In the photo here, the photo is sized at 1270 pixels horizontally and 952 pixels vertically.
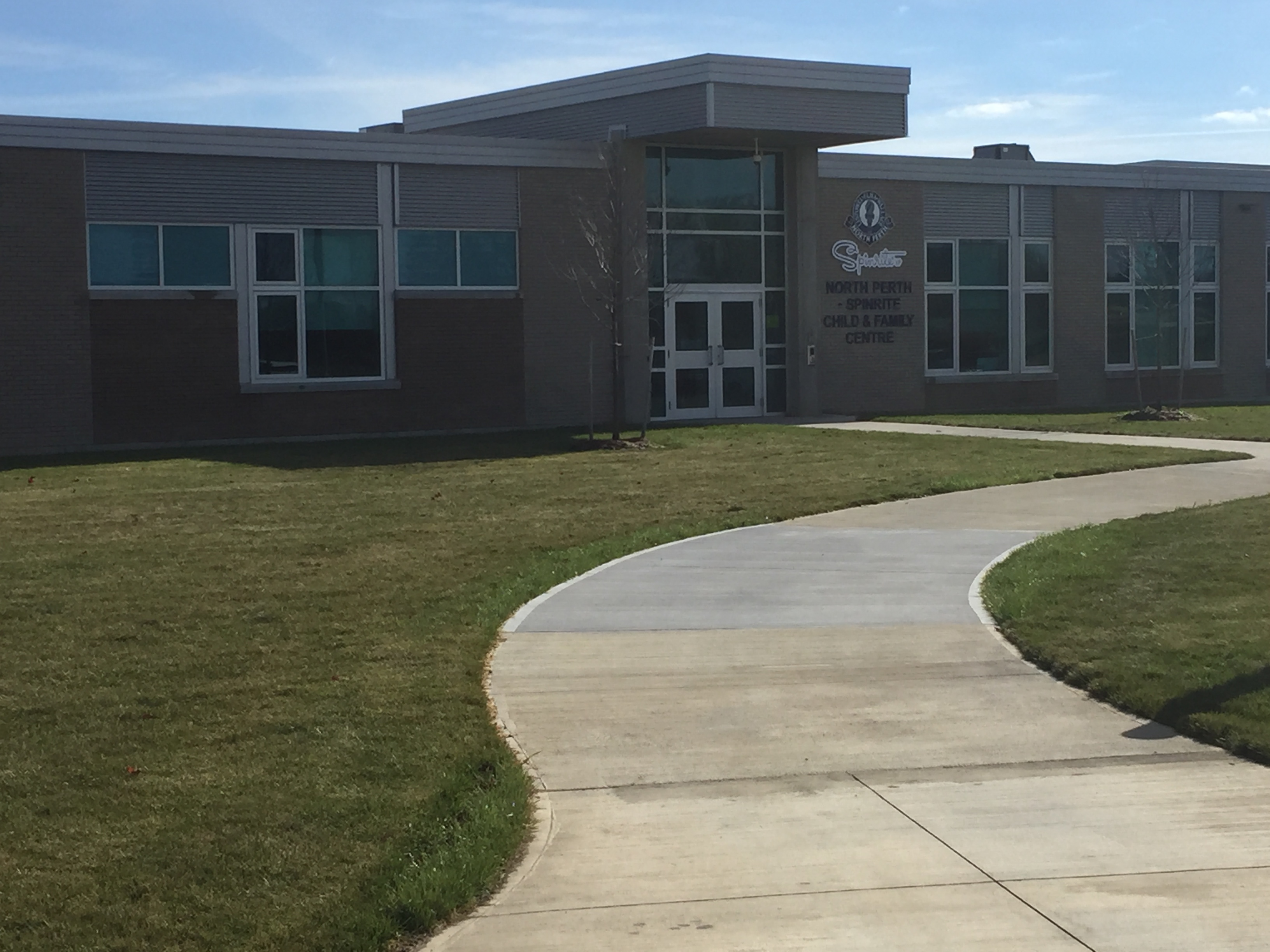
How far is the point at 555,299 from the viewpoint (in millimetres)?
28594

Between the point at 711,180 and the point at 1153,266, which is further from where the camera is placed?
the point at 1153,266

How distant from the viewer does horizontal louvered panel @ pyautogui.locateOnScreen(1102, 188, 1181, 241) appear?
35.4 meters

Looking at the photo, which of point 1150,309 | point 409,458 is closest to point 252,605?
A: point 409,458

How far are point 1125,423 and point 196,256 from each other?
15.4 meters

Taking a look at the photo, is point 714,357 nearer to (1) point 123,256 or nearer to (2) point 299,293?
(2) point 299,293

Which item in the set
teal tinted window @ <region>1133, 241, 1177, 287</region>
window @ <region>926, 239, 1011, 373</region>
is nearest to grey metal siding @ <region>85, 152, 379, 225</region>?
window @ <region>926, 239, 1011, 373</region>

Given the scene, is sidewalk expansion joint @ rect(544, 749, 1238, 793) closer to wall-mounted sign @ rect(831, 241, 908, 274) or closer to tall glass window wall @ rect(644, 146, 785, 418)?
tall glass window wall @ rect(644, 146, 785, 418)

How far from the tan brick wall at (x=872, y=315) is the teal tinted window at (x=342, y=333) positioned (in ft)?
29.0

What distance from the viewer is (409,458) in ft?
72.5

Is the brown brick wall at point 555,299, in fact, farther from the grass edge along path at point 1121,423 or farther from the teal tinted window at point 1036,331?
the teal tinted window at point 1036,331

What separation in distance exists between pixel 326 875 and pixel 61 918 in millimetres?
857

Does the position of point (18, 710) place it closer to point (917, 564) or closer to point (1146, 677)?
point (1146, 677)

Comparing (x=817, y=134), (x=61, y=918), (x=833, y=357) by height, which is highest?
(x=817, y=134)

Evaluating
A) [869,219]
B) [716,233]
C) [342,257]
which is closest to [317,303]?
[342,257]
